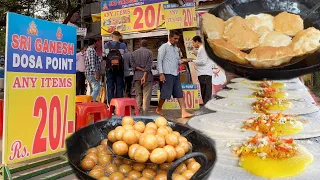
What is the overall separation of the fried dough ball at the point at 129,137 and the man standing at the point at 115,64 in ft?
13.7

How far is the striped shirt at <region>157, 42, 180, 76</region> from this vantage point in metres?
4.71

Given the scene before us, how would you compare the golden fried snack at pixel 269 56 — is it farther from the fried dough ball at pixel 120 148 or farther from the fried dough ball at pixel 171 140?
the fried dough ball at pixel 120 148

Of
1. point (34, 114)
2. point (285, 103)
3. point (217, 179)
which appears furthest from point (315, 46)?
point (34, 114)

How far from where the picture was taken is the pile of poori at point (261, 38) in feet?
6.33

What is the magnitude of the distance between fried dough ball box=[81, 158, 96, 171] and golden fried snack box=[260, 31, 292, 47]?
3.99 ft

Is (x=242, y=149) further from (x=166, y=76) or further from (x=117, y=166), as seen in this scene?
(x=166, y=76)

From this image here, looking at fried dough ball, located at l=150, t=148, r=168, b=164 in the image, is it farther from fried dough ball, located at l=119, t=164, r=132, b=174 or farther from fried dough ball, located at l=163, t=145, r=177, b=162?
fried dough ball, located at l=119, t=164, r=132, b=174

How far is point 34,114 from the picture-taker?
10.1ft

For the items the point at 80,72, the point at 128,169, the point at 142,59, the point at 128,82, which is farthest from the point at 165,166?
the point at 80,72

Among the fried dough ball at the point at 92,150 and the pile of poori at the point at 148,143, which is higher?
the pile of poori at the point at 148,143

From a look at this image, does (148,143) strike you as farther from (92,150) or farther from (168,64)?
(168,64)

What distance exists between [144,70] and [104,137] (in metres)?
3.40

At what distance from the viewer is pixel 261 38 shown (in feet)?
7.03

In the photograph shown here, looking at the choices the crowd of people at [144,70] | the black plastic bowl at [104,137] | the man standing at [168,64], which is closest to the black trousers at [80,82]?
the crowd of people at [144,70]
